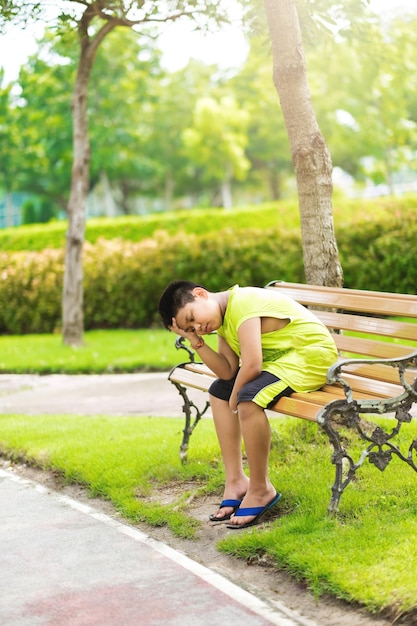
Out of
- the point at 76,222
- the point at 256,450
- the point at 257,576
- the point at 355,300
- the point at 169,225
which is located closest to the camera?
the point at 257,576

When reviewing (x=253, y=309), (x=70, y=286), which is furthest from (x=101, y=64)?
(x=253, y=309)

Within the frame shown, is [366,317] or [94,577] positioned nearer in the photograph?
[94,577]

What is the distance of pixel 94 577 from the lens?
4305 millimetres

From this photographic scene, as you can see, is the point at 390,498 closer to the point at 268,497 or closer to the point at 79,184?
→ the point at 268,497

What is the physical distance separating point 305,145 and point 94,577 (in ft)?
10.9

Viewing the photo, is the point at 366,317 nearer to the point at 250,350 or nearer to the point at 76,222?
the point at 250,350

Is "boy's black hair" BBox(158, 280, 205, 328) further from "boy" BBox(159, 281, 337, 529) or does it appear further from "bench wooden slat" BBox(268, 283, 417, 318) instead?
"bench wooden slat" BBox(268, 283, 417, 318)

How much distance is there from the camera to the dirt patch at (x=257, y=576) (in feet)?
12.1

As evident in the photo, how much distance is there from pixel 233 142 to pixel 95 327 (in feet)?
112

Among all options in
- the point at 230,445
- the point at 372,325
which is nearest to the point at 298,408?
the point at 230,445

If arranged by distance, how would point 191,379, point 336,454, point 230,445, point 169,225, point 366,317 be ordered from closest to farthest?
point 336,454
point 230,445
point 366,317
point 191,379
point 169,225

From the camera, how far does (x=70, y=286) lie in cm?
1374

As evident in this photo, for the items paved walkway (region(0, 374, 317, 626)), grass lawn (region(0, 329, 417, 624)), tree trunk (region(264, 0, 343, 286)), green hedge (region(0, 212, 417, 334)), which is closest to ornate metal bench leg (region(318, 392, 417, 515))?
grass lawn (region(0, 329, 417, 624))

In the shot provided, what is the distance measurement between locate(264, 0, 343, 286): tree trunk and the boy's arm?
1.69 meters
